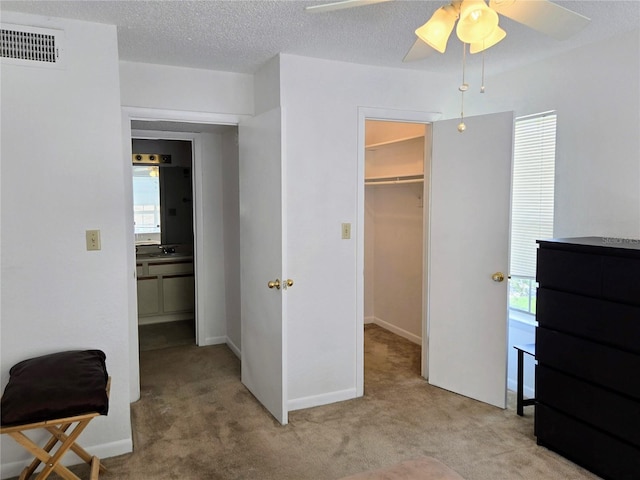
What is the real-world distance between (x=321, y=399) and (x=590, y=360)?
1.76 metres

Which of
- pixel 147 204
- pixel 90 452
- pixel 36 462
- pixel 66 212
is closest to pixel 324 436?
pixel 90 452

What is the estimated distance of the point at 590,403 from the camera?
7.86 ft

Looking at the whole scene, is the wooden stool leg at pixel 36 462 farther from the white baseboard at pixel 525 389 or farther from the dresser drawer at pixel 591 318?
the white baseboard at pixel 525 389

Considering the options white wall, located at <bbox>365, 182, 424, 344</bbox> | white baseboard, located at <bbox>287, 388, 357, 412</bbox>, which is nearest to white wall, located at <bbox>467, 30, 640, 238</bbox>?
white wall, located at <bbox>365, 182, 424, 344</bbox>

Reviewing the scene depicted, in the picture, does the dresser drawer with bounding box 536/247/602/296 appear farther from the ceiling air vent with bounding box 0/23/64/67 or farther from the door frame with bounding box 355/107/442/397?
the ceiling air vent with bounding box 0/23/64/67

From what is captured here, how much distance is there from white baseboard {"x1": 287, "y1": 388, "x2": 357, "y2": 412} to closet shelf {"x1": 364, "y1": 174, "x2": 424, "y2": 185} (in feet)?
6.52

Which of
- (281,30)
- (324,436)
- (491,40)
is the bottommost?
(324,436)

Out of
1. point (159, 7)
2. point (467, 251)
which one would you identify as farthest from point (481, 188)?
point (159, 7)

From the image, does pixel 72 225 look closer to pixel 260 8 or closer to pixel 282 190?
pixel 282 190

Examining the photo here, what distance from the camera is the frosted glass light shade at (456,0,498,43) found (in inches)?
60.5

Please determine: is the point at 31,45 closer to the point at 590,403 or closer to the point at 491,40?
the point at 491,40

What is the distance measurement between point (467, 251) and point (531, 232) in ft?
1.56

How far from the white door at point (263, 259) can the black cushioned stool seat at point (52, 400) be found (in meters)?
1.07

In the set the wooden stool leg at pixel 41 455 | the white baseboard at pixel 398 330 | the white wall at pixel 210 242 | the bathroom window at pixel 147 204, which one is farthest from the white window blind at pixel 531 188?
the bathroom window at pixel 147 204
